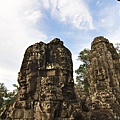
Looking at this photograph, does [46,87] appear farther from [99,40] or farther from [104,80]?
[99,40]

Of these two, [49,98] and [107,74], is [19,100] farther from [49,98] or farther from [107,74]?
[107,74]

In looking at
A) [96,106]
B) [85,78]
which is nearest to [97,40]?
[96,106]

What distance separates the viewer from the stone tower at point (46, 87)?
7254mm

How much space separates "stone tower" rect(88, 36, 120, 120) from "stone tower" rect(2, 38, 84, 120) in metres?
3.43

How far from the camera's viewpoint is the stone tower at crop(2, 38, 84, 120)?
725 centimetres

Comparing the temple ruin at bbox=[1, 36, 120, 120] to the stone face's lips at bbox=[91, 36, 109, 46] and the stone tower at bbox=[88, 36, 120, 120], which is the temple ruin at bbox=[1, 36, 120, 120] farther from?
the stone face's lips at bbox=[91, 36, 109, 46]

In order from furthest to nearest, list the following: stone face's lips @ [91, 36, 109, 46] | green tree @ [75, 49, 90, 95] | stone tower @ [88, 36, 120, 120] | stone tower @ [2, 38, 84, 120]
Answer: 1. green tree @ [75, 49, 90, 95]
2. stone face's lips @ [91, 36, 109, 46]
3. stone tower @ [88, 36, 120, 120]
4. stone tower @ [2, 38, 84, 120]

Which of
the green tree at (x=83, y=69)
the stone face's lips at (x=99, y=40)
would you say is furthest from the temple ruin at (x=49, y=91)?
the green tree at (x=83, y=69)

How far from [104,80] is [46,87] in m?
7.45

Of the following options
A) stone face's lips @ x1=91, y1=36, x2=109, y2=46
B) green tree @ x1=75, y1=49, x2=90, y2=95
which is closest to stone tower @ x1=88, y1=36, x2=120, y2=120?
stone face's lips @ x1=91, y1=36, x2=109, y2=46

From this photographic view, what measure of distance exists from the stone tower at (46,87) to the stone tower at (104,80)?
3.43 metres

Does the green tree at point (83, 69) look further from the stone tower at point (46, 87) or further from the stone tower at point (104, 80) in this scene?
the stone tower at point (46, 87)

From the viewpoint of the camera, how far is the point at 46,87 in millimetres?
7668

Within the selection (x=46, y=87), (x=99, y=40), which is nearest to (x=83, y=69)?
(x=99, y=40)
